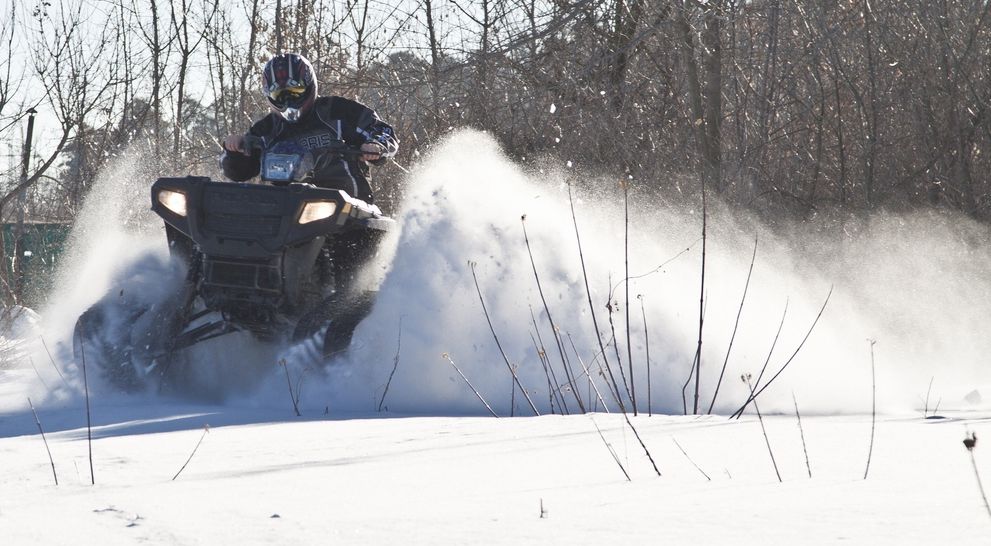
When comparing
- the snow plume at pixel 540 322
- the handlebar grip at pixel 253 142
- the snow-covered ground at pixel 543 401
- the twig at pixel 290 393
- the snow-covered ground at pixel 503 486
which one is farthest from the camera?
the handlebar grip at pixel 253 142

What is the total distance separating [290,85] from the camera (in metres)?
7.17

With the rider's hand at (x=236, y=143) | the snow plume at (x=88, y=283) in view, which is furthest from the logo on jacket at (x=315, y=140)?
the snow plume at (x=88, y=283)

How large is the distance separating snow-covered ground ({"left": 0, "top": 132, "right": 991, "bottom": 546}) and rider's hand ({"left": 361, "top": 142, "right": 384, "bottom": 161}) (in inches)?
13.3

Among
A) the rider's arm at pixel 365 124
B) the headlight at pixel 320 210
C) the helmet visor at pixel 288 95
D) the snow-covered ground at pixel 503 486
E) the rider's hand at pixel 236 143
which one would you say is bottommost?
the snow-covered ground at pixel 503 486

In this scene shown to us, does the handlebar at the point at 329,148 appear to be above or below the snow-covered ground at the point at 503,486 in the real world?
above

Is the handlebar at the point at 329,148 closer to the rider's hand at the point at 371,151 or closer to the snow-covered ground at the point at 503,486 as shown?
the rider's hand at the point at 371,151

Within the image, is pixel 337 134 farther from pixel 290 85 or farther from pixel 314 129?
pixel 290 85

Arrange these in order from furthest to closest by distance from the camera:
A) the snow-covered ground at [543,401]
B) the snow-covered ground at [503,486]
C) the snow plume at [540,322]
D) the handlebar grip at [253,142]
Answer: the handlebar grip at [253,142], the snow plume at [540,322], the snow-covered ground at [543,401], the snow-covered ground at [503,486]

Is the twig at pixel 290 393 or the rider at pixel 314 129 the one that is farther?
the rider at pixel 314 129

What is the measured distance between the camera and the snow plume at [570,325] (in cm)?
648

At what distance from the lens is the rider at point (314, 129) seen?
7160 mm

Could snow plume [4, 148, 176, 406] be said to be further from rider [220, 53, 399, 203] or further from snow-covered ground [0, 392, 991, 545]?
snow-covered ground [0, 392, 991, 545]

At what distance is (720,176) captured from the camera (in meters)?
12.2

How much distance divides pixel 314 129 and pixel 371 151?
606 millimetres
